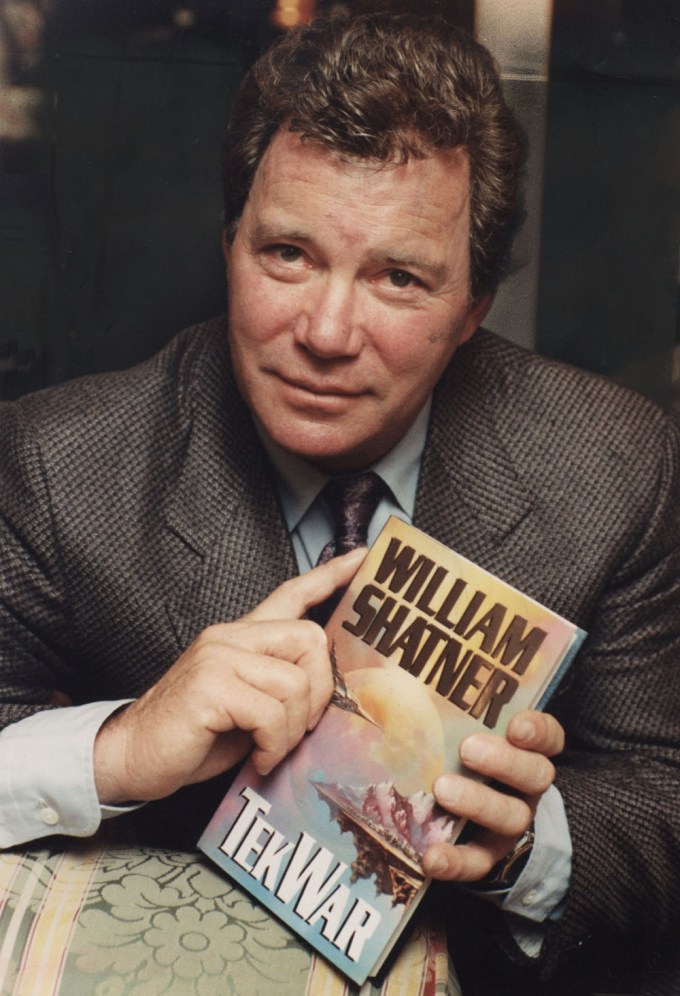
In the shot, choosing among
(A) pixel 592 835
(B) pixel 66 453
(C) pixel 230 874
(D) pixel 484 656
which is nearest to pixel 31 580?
(B) pixel 66 453

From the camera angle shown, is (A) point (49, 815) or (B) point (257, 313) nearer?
(A) point (49, 815)

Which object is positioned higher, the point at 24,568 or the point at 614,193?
the point at 614,193

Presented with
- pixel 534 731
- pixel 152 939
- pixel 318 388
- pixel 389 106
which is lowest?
pixel 152 939

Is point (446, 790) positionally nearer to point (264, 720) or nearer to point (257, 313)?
point (264, 720)

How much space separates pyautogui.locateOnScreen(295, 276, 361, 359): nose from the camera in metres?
1.41

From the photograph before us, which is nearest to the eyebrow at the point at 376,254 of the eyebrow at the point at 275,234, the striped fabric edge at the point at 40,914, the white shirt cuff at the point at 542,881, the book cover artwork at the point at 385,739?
the eyebrow at the point at 275,234

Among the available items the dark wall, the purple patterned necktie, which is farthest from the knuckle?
Answer: the dark wall

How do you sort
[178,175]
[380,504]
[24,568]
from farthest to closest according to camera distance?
[178,175], [380,504], [24,568]

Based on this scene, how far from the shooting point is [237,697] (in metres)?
1.24

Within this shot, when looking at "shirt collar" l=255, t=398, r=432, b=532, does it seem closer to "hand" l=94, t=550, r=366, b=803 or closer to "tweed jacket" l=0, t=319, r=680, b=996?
"tweed jacket" l=0, t=319, r=680, b=996

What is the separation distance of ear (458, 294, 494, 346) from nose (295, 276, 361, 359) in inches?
10.6

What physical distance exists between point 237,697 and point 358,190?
2.20 feet

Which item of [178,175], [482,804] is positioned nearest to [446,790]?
[482,804]

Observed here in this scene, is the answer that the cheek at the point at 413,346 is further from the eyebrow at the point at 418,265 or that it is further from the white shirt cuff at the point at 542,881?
the white shirt cuff at the point at 542,881
